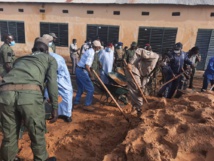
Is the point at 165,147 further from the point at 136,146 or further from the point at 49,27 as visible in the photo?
the point at 49,27

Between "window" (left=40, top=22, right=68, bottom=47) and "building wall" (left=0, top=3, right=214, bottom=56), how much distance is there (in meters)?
0.26

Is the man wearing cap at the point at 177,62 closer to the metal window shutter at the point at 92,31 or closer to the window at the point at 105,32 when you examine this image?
the window at the point at 105,32

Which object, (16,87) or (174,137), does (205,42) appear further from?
(16,87)

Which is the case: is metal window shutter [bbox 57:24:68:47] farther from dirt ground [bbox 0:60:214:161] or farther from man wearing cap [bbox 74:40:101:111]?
dirt ground [bbox 0:60:214:161]

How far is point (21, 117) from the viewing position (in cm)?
248

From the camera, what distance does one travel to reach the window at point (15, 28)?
43.8 feet

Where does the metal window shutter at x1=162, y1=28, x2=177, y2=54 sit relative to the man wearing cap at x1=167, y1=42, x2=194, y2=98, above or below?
above

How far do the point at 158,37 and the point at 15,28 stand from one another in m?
9.85

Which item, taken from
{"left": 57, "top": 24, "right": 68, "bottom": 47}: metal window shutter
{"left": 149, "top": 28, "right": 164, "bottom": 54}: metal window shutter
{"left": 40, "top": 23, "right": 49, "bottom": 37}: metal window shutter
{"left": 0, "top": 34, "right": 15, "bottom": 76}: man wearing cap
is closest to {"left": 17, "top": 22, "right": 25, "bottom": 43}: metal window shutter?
{"left": 40, "top": 23, "right": 49, "bottom": 37}: metal window shutter

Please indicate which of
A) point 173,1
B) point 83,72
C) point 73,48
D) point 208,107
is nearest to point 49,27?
point 73,48

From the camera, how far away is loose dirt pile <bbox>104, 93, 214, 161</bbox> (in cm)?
199

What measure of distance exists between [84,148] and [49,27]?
11.2 metres

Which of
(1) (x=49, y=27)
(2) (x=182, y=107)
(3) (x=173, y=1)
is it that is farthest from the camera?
(1) (x=49, y=27)

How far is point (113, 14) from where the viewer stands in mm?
11398
